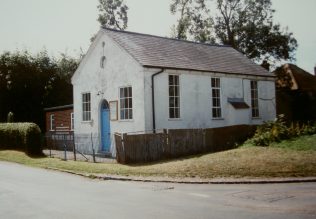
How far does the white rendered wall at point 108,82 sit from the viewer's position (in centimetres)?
2105

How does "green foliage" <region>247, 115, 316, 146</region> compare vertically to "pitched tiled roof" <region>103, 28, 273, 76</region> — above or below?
below

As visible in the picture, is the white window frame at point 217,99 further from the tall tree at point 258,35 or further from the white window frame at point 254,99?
the tall tree at point 258,35

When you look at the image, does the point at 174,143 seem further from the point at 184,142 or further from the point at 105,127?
the point at 105,127

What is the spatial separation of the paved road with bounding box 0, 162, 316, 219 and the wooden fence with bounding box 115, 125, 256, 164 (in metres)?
3.86

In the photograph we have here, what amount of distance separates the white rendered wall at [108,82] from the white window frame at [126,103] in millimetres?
248

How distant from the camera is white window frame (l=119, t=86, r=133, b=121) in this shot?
21781 millimetres

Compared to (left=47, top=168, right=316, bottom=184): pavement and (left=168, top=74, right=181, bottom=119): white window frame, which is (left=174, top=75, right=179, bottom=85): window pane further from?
(left=47, top=168, right=316, bottom=184): pavement

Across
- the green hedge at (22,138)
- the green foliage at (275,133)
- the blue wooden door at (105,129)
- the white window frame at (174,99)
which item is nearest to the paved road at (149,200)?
the green foliage at (275,133)

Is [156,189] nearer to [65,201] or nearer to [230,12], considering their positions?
[65,201]

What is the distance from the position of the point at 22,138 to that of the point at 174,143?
11.1 m

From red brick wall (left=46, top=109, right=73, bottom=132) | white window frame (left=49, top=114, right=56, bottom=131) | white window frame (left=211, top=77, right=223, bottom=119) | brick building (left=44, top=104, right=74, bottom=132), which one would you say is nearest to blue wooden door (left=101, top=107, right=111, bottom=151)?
brick building (left=44, top=104, right=74, bottom=132)

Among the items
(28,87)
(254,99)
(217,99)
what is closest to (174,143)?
(217,99)

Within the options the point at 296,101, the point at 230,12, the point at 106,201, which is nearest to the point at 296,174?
the point at 106,201

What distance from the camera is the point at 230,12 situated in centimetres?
4744
